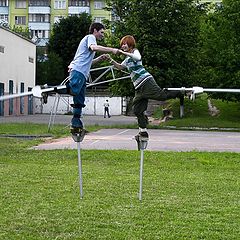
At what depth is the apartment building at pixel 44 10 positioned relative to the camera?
313 feet

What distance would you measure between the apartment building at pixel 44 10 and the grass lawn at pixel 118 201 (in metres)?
80.7

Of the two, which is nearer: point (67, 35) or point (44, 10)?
point (67, 35)

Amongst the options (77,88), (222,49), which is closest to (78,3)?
(222,49)

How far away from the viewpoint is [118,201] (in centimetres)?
970

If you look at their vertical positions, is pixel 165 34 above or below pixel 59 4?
below

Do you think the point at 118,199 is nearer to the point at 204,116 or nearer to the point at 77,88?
the point at 77,88

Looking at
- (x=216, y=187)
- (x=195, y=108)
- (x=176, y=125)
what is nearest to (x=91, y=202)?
(x=216, y=187)

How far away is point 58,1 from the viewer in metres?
96.0

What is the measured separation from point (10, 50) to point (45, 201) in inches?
1936

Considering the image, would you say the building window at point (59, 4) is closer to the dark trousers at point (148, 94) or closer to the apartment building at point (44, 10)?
the apartment building at point (44, 10)

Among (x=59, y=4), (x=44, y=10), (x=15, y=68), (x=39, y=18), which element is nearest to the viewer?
(x=15, y=68)

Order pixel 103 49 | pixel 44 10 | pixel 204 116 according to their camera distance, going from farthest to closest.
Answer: pixel 44 10 → pixel 204 116 → pixel 103 49

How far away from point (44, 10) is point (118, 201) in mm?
88406

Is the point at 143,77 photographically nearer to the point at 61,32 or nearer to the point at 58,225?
the point at 58,225
